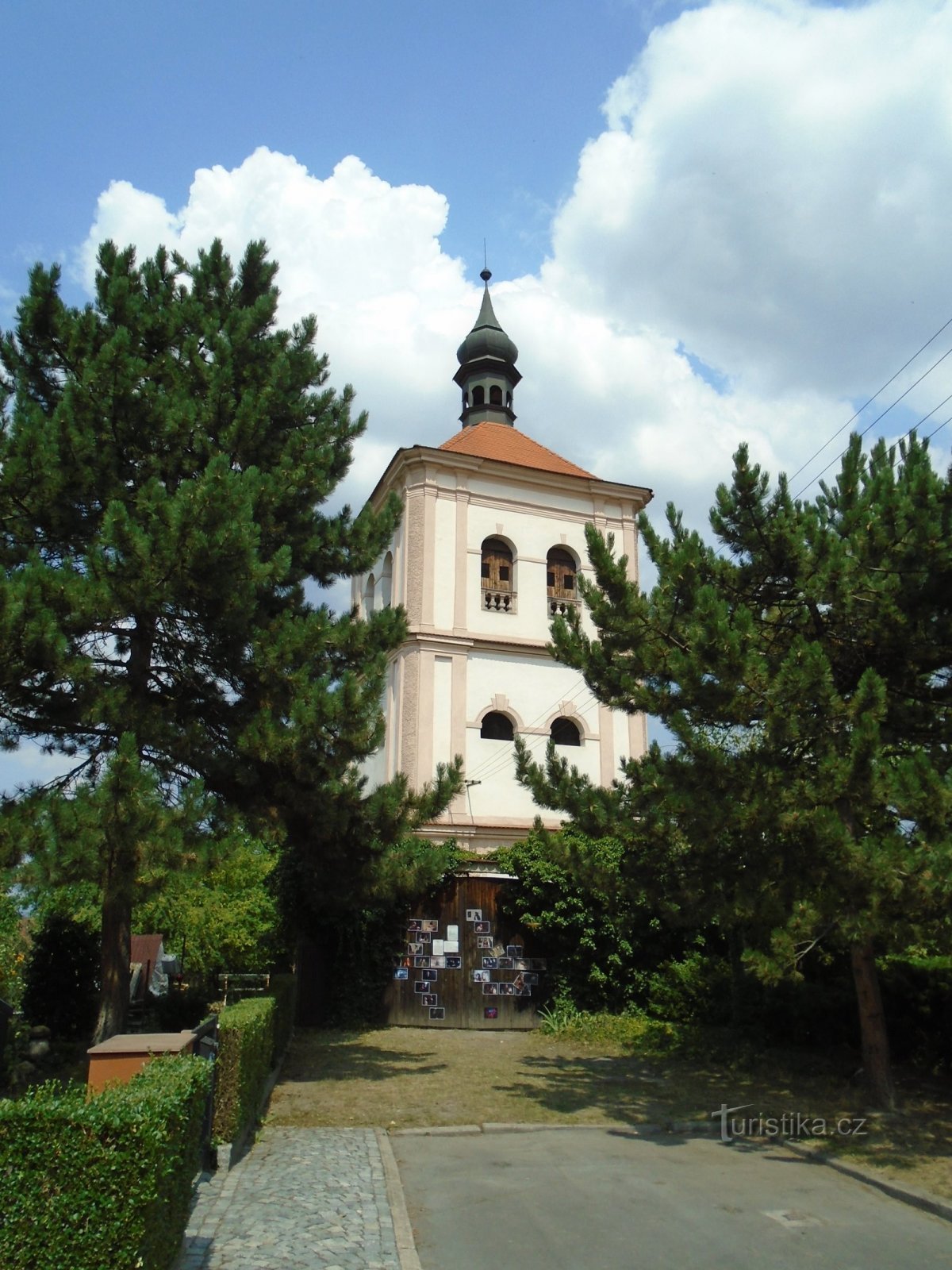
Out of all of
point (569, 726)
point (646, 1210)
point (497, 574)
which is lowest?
point (646, 1210)

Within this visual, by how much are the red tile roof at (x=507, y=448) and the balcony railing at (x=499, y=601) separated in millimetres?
3511

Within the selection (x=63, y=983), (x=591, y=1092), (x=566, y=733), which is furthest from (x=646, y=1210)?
(x=566, y=733)

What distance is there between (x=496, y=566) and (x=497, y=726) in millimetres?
4180

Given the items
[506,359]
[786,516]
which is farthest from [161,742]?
[506,359]

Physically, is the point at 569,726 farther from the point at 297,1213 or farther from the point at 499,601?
the point at 297,1213

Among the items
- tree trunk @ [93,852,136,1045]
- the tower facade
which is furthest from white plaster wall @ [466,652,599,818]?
tree trunk @ [93,852,136,1045]

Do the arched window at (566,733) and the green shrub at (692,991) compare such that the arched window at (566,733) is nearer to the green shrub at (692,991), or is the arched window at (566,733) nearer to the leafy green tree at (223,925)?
the leafy green tree at (223,925)

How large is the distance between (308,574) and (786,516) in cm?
616

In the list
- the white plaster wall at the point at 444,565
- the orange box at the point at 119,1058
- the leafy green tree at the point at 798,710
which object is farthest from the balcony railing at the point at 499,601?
the orange box at the point at 119,1058

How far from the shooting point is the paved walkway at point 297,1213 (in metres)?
5.72

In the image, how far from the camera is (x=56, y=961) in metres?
14.6

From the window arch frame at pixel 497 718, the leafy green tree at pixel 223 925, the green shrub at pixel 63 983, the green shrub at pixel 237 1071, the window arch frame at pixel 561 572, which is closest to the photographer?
the green shrub at pixel 237 1071

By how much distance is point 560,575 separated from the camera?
2561cm

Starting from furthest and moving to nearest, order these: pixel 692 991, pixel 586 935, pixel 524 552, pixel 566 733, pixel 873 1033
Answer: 1. pixel 524 552
2. pixel 566 733
3. pixel 586 935
4. pixel 692 991
5. pixel 873 1033
